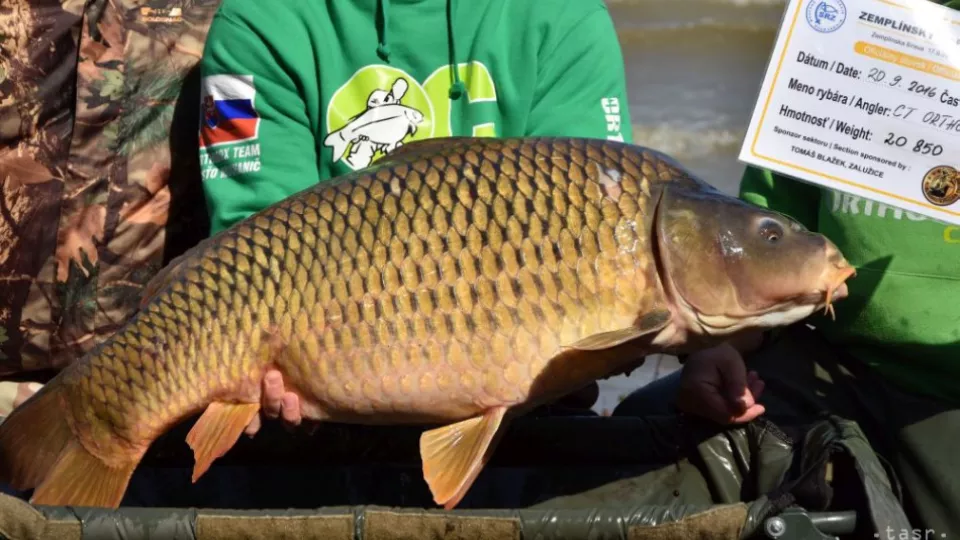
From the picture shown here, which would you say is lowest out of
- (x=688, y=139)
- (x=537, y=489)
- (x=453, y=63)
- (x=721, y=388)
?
(x=688, y=139)

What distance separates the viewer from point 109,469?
150 cm

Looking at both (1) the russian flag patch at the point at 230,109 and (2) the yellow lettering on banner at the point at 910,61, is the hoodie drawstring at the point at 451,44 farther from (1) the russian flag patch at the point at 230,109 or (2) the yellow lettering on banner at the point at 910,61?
(2) the yellow lettering on banner at the point at 910,61

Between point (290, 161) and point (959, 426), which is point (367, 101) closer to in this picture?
point (290, 161)

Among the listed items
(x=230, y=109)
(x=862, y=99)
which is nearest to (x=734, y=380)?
(x=862, y=99)

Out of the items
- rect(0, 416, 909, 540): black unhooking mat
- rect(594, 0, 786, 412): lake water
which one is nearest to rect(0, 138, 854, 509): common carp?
rect(0, 416, 909, 540): black unhooking mat

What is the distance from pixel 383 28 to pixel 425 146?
0.46 meters

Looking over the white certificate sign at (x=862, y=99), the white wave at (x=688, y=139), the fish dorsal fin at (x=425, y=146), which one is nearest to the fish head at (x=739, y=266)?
the white certificate sign at (x=862, y=99)

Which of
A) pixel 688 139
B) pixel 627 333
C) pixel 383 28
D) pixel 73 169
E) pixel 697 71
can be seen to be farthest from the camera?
pixel 697 71

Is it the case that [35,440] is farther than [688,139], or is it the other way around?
[688,139]

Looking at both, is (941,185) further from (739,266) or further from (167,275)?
(167,275)

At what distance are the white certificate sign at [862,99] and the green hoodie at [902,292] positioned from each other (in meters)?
0.26

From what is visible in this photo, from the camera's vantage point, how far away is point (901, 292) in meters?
1.73

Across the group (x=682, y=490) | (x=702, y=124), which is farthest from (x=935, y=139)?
(x=702, y=124)

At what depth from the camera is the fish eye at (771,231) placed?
4.45 ft
